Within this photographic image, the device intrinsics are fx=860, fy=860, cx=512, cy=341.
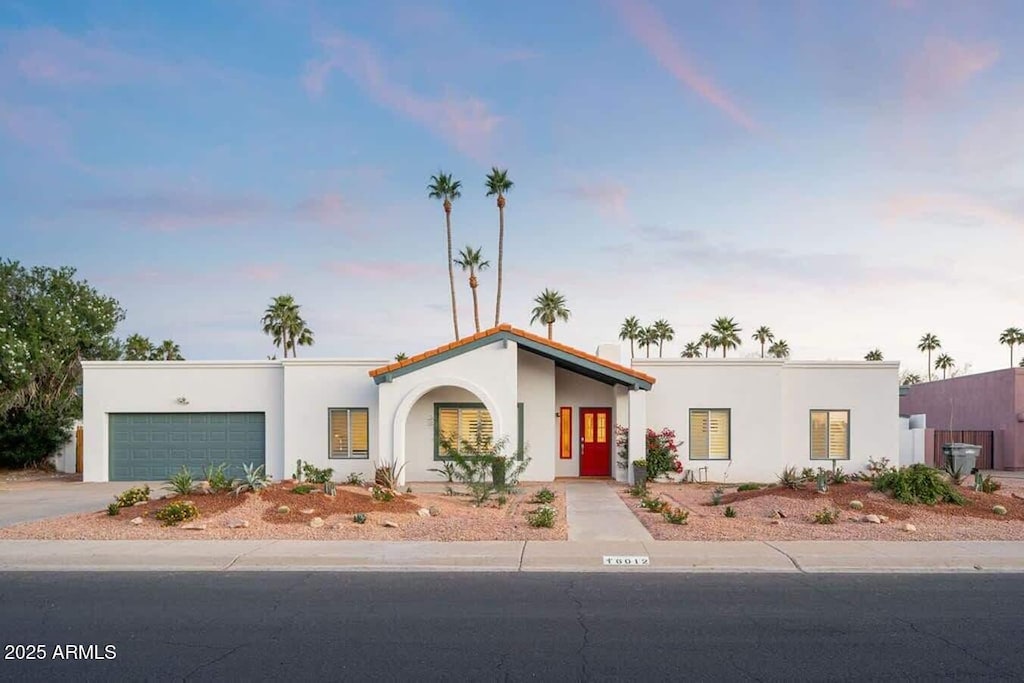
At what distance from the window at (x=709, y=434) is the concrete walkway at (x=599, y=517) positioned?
4070 mm

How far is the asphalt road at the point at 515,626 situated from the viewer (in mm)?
7527

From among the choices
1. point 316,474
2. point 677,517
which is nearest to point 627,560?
point 677,517

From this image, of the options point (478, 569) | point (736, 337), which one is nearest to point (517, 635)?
point (478, 569)

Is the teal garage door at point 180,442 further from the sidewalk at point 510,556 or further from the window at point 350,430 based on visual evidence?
the sidewalk at point 510,556

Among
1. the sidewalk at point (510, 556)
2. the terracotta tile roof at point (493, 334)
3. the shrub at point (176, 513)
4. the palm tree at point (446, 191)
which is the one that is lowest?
the sidewalk at point (510, 556)

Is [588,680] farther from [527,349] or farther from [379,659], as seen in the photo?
[527,349]

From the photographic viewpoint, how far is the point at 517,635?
8.62m

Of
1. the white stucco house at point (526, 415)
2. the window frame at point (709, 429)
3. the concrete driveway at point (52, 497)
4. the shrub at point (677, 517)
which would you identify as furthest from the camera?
the window frame at point (709, 429)

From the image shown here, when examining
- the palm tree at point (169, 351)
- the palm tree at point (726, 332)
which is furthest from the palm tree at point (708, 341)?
the palm tree at point (169, 351)

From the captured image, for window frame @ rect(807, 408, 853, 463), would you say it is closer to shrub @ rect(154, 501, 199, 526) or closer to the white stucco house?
the white stucco house

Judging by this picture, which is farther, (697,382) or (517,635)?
(697,382)

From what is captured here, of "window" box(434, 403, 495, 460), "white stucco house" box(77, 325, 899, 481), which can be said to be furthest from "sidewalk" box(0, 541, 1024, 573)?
"window" box(434, 403, 495, 460)

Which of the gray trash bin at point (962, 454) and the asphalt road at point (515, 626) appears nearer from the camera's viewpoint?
the asphalt road at point (515, 626)

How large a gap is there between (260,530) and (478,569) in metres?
4.67
